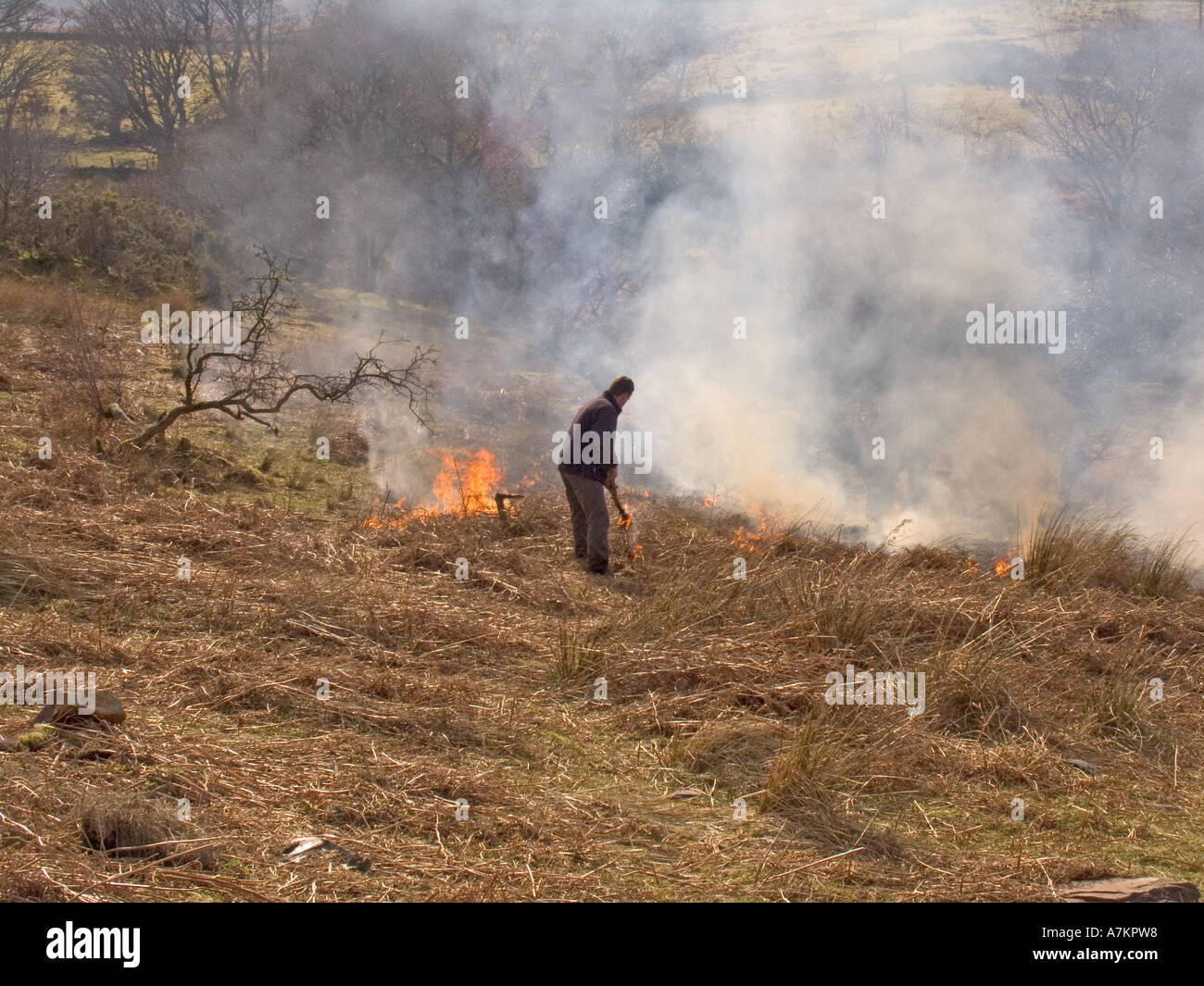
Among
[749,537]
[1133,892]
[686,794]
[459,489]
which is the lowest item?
[1133,892]

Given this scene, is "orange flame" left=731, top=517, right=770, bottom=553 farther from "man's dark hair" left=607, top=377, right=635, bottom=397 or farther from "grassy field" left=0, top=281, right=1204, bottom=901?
"man's dark hair" left=607, top=377, right=635, bottom=397

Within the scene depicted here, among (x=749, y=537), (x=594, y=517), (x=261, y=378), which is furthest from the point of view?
(x=261, y=378)

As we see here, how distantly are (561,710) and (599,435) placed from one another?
10.4 ft

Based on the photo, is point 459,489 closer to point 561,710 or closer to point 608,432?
point 608,432

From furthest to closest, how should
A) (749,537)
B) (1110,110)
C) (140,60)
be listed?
(140,60)
(1110,110)
(749,537)

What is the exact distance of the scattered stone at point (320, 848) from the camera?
420cm

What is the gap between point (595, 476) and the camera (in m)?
8.70

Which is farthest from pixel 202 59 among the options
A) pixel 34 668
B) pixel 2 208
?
pixel 34 668

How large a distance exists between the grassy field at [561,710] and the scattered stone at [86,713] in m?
0.12

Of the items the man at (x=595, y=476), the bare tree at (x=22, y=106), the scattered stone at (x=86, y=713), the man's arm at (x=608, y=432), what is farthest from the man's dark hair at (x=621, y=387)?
the bare tree at (x=22, y=106)

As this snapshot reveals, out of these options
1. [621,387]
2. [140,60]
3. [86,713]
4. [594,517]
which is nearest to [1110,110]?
[621,387]

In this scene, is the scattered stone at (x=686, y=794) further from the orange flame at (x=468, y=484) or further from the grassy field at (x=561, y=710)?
the orange flame at (x=468, y=484)

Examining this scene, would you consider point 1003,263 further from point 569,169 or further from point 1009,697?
point 1009,697

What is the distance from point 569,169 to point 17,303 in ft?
28.2
